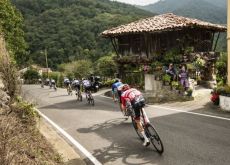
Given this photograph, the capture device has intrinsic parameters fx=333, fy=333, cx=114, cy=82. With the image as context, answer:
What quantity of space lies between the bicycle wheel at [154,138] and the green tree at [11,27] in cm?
2483

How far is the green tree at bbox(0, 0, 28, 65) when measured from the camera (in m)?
32.2

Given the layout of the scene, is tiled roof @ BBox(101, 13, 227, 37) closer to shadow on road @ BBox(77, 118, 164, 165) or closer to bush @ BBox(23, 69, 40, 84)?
shadow on road @ BBox(77, 118, 164, 165)

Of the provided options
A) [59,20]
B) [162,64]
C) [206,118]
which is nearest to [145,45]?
[162,64]

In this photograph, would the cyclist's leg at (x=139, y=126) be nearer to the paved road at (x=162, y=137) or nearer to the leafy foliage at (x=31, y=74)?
the paved road at (x=162, y=137)

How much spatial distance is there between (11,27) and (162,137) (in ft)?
93.8

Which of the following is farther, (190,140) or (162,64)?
(162,64)

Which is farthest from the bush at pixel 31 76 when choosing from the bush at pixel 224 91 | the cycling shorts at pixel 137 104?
the cycling shorts at pixel 137 104

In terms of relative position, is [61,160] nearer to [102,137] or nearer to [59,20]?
[102,137]

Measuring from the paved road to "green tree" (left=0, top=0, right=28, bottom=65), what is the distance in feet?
67.3

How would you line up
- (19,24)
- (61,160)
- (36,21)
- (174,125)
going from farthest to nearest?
(36,21)
(19,24)
(174,125)
(61,160)

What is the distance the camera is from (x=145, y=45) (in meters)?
25.5

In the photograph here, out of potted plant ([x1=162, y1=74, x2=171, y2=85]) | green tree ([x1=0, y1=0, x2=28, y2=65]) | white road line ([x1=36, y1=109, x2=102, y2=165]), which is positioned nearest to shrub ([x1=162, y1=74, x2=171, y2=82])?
potted plant ([x1=162, y1=74, x2=171, y2=85])

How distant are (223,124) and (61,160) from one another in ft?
18.0

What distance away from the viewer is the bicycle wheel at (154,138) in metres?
7.95
